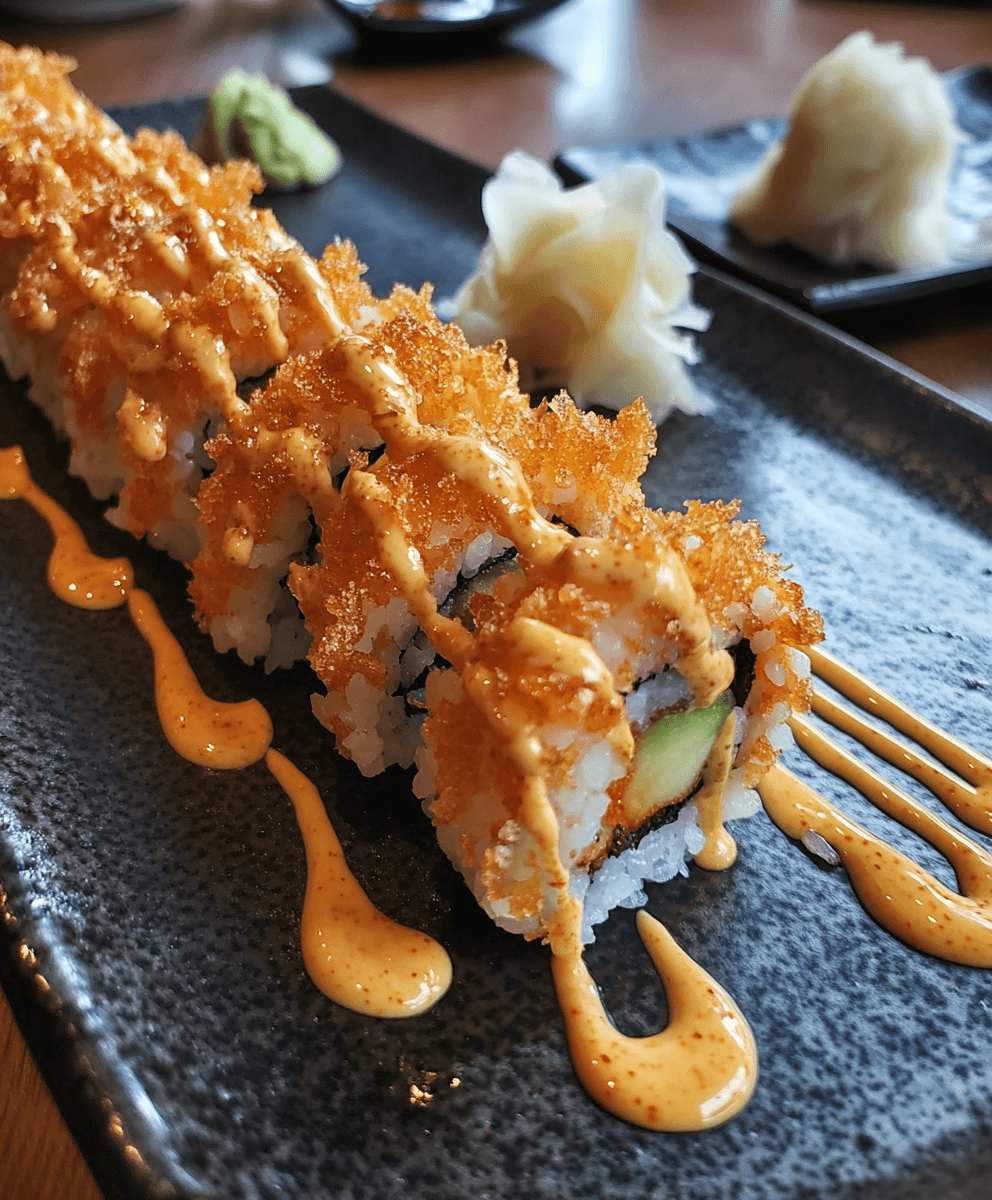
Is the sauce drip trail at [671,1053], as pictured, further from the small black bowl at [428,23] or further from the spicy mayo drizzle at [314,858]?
the small black bowl at [428,23]

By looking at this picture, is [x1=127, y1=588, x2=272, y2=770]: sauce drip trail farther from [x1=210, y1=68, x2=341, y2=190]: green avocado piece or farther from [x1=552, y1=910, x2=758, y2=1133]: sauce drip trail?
[x1=210, y1=68, x2=341, y2=190]: green avocado piece

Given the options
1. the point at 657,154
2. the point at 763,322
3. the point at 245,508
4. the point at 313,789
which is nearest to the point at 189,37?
the point at 657,154

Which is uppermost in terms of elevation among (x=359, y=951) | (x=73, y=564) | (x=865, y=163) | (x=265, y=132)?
(x=865, y=163)

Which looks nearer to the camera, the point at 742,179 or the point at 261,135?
the point at 261,135

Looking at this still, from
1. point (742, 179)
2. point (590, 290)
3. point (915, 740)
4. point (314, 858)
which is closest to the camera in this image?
point (314, 858)

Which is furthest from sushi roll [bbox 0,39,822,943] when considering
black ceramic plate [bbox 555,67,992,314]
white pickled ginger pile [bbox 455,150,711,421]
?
black ceramic plate [bbox 555,67,992,314]

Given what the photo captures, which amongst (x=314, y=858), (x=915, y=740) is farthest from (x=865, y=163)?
(x=314, y=858)

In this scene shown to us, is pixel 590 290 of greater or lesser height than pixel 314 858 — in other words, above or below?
above

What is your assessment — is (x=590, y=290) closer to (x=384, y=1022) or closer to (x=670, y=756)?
(x=670, y=756)
